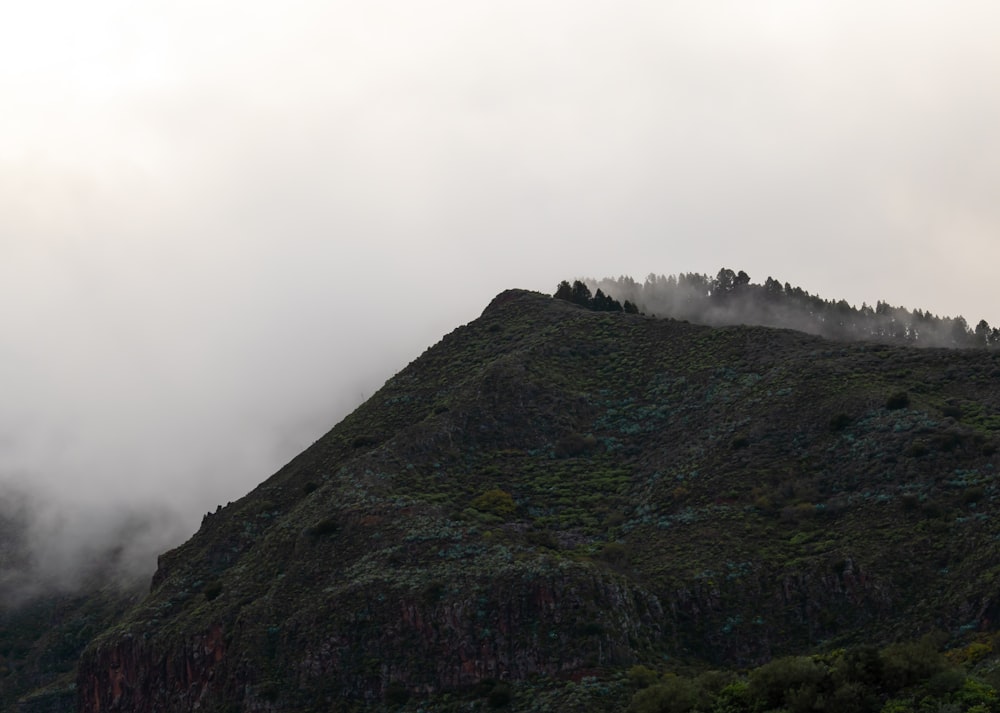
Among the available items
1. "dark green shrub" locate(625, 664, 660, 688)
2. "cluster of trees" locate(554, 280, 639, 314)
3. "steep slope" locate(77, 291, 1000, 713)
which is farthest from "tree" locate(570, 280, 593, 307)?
"dark green shrub" locate(625, 664, 660, 688)

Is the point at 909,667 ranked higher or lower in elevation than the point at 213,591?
lower

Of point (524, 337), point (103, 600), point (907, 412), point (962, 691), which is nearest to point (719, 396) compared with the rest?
Result: point (907, 412)

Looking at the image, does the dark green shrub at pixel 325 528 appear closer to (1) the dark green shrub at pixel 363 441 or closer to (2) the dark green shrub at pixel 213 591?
(2) the dark green shrub at pixel 213 591

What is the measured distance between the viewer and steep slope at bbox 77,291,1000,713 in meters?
67.9

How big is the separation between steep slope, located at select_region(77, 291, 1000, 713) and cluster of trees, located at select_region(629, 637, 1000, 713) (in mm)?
13889

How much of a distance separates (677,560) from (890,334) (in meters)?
94.9

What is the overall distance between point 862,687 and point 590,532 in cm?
3409

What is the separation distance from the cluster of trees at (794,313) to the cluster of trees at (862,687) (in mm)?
97091

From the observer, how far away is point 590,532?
261ft

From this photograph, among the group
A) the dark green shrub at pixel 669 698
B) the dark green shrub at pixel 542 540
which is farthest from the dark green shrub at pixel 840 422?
the dark green shrub at pixel 669 698

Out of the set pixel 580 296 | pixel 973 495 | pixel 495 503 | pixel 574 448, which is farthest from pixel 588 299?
pixel 973 495

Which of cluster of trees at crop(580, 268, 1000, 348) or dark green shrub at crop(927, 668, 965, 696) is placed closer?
dark green shrub at crop(927, 668, 965, 696)

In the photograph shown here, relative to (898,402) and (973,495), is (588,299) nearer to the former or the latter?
(898,402)

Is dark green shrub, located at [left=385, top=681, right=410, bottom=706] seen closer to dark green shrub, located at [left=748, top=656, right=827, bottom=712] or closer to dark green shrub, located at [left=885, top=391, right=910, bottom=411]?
dark green shrub, located at [left=748, top=656, right=827, bottom=712]
